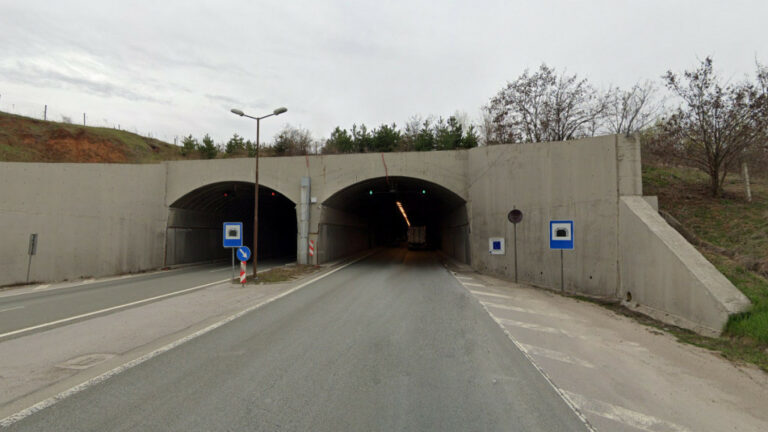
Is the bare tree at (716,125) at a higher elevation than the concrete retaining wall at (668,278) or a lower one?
higher

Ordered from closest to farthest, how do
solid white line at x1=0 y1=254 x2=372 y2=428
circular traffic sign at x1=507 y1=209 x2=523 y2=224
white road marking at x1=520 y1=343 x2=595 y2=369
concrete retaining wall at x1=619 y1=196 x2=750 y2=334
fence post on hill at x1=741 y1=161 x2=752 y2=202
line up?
solid white line at x1=0 y1=254 x2=372 y2=428 < white road marking at x1=520 y1=343 x2=595 y2=369 < concrete retaining wall at x1=619 y1=196 x2=750 y2=334 < fence post on hill at x1=741 y1=161 x2=752 y2=202 < circular traffic sign at x1=507 y1=209 x2=523 y2=224

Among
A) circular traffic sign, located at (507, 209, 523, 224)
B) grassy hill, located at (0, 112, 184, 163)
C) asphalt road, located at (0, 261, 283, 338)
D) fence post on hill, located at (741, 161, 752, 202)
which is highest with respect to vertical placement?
grassy hill, located at (0, 112, 184, 163)

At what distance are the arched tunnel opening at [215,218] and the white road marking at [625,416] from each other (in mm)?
22572

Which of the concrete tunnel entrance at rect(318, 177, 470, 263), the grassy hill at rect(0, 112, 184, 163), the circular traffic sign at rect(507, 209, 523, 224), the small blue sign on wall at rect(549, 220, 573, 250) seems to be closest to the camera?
the small blue sign on wall at rect(549, 220, 573, 250)

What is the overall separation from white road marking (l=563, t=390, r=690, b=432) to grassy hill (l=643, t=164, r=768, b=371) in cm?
332

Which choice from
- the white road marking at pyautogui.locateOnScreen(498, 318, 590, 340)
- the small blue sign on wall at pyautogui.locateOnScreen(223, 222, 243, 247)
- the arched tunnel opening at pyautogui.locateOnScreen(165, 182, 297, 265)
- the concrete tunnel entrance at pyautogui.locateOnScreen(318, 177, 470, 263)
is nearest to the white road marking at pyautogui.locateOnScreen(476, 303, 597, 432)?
the white road marking at pyautogui.locateOnScreen(498, 318, 590, 340)

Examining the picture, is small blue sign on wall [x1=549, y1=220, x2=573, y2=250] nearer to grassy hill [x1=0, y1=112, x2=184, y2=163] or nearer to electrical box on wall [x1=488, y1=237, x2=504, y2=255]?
electrical box on wall [x1=488, y1=237, x2=504, y2=255]

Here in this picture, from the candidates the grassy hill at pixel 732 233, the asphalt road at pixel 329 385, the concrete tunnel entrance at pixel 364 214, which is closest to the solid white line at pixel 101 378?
the asphalt road at pixel 329 385

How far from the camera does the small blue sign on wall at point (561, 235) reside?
40.4ft

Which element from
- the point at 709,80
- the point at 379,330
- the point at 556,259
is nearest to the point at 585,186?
the point at 556,259

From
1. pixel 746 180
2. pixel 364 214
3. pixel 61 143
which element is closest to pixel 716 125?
pixel 746 180

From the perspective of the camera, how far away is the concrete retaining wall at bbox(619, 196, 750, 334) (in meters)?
7.35

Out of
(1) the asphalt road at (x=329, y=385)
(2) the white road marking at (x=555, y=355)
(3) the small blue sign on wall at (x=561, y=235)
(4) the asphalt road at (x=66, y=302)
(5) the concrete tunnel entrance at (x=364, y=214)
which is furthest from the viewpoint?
(5) the concrete tunnel entrance at (x=364, y=214)

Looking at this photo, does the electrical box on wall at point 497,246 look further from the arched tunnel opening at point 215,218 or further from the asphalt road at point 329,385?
the arched tunnel opening at point 215,218
